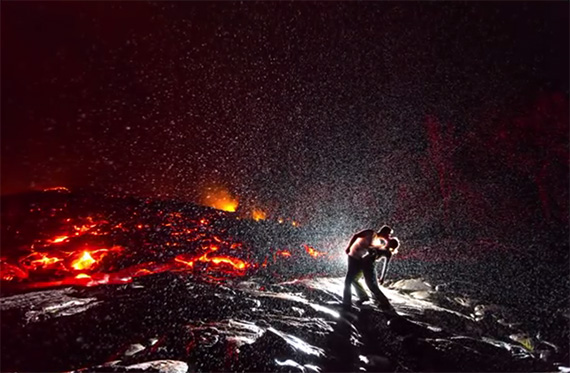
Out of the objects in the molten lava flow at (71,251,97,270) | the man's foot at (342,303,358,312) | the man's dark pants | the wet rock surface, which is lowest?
the wet rock surface

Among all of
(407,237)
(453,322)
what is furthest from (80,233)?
(407,237)

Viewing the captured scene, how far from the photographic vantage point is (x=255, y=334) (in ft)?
16.6

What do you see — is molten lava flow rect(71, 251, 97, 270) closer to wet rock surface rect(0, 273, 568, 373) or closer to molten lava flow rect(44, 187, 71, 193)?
wet rock surface rect(0, 273, 568, 373)

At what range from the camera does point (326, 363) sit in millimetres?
4305

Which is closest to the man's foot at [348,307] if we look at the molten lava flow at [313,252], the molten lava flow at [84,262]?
the molten lava flow at [313,252]

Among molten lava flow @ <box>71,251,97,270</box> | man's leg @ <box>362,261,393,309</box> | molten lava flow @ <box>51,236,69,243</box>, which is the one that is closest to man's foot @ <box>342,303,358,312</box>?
man's leg @ <box>362,261,393,309</box>

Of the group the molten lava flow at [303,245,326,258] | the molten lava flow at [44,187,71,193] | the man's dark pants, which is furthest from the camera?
the molten lava flow at [44,187,71,193]

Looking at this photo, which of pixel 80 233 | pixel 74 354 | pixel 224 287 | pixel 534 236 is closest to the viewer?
pixel 74 354

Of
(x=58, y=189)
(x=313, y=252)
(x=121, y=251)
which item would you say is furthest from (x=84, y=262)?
(x=58, y=189)

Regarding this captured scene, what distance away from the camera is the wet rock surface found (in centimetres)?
432

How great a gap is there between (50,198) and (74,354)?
1836cm

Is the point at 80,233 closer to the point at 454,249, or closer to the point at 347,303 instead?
the point at 347,303

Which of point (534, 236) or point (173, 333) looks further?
point (534, 236)

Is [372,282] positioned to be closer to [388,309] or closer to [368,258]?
[368,258]
